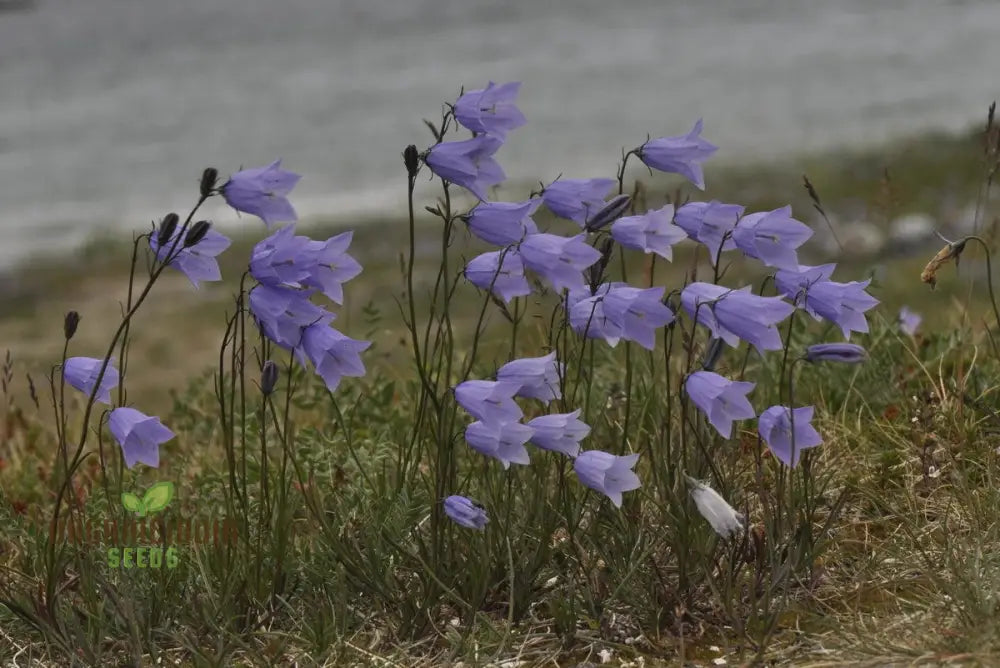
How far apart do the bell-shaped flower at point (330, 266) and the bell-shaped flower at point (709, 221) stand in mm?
784

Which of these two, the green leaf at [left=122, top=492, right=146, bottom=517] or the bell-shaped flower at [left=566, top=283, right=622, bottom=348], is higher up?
the bell-shaped flower at [left=566, top=283, right=622, bottom=348]

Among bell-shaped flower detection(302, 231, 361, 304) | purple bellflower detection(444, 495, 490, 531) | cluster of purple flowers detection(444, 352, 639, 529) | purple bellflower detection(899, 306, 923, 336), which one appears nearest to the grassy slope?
purple bellflower detection(899, 306, 923, 336)

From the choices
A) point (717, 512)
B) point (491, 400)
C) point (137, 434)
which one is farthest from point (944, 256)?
point (137, 434)

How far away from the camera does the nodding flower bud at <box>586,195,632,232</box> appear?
2914mm

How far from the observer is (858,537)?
11.8ft

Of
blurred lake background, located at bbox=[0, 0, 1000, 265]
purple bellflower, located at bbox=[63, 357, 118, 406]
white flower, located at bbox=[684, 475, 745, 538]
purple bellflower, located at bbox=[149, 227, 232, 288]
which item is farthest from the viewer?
blurred lake background, located at bbox=[0, 0, 1000, 265]

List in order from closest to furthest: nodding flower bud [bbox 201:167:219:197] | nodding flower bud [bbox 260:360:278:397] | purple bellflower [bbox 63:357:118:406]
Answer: nodding flower bud [bbox 201:167:219:197]
nodding flower bud [bbox 260:360:278:397]
purple bellflower [bbox 63:357:118:406]

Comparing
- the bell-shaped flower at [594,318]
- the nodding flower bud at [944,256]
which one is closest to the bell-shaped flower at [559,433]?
the bell-shaped flower at [594,318]

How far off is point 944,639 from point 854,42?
2489 cm

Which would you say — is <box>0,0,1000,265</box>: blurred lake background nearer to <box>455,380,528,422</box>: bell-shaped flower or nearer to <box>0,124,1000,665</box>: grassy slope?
<box>0,124,1000,665</box>: grassy slope

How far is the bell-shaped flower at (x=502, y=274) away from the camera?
304 cm

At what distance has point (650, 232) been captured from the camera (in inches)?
118

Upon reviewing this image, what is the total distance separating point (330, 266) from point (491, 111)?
53cm

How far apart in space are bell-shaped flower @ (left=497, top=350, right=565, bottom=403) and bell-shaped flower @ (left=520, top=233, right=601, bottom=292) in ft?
0.56
